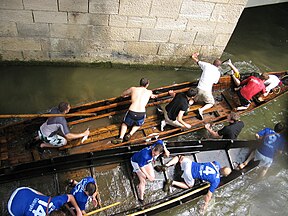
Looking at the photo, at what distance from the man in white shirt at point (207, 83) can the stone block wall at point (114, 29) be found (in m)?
1.42

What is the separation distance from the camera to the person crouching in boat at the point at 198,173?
6.20m

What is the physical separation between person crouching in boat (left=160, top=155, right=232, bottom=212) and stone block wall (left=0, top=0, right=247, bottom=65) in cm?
362

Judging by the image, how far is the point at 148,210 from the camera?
573cm

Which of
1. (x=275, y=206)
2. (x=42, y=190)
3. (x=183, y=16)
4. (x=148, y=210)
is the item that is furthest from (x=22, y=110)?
(x=275, y=206)

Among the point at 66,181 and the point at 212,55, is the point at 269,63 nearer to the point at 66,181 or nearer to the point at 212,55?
the point at 212,55

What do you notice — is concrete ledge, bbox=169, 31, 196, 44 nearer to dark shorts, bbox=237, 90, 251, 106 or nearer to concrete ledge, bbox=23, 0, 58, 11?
dark shorts, bbox=237, 90, 251, 106

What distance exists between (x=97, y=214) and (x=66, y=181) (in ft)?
2.92

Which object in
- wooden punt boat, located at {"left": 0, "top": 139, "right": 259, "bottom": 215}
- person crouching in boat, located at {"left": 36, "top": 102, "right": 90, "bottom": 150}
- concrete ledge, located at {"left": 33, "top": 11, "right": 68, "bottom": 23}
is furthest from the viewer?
concrete ledge, located at {"left": 33, "top": 11, "right": 68, "bottom": 23}

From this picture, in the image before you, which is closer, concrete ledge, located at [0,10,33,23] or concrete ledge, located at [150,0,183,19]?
concrete ledge, located at [0,10,33,23]

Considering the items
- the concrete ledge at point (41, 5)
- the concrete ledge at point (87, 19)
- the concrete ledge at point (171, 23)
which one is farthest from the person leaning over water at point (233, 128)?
the concrete ledge at point (41, 5)

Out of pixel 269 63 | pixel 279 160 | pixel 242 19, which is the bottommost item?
pixel 279 160

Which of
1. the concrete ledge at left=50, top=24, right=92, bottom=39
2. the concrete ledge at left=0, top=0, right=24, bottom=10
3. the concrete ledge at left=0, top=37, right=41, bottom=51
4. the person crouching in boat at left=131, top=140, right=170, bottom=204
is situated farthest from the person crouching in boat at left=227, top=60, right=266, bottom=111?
the concrete ledge at left=0, top=0, right=24, bottom=10

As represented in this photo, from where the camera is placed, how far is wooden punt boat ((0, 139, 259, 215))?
5.77 metres

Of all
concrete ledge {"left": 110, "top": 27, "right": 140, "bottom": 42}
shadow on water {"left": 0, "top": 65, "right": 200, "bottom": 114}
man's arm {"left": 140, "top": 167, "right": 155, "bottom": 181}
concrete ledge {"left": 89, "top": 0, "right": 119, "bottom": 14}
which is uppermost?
concrete ledge {"left": 89, "top": 0, "right": 119, "bottom": 14}
